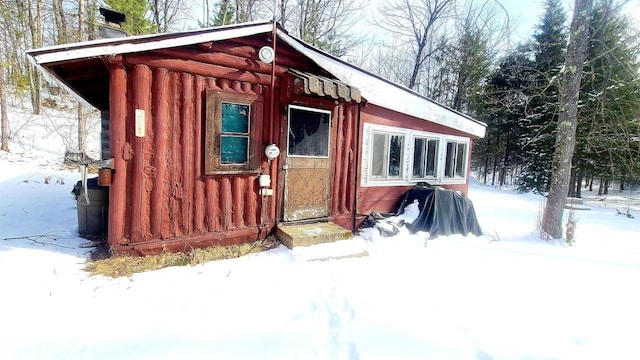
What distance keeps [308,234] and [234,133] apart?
185cm

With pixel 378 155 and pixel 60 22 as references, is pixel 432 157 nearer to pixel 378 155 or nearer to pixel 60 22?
pixel 378 155

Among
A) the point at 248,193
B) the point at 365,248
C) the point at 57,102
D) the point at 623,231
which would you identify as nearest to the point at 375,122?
the point at 365,248

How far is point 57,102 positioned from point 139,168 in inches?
767

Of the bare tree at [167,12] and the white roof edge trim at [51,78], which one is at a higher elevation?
the bare tree at [167,12]

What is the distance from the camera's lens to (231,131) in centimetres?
426

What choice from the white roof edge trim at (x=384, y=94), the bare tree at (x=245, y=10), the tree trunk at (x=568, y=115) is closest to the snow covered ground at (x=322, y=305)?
the tree trunk at (x=568, y=115)

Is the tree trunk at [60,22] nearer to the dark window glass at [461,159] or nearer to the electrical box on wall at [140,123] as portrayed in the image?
the electrical box on wall at [140,123]

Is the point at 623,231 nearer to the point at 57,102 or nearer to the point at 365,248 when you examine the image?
the point at 365,248

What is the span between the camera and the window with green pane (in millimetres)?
4203

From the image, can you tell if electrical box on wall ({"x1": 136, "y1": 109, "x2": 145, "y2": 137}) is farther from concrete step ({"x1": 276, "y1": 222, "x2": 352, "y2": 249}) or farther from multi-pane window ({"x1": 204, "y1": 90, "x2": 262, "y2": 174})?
concrete step ({"x1": 276, "y1": 222, "x2": 352, "y2": 249})

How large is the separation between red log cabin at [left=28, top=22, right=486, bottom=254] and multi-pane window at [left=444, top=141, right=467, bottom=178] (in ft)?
9.20

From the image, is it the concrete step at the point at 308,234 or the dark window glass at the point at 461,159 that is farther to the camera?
the dark window glass at the point at 461,159

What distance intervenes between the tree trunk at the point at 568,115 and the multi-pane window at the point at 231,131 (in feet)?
19.4

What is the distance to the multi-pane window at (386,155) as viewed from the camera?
6141 millimetres
